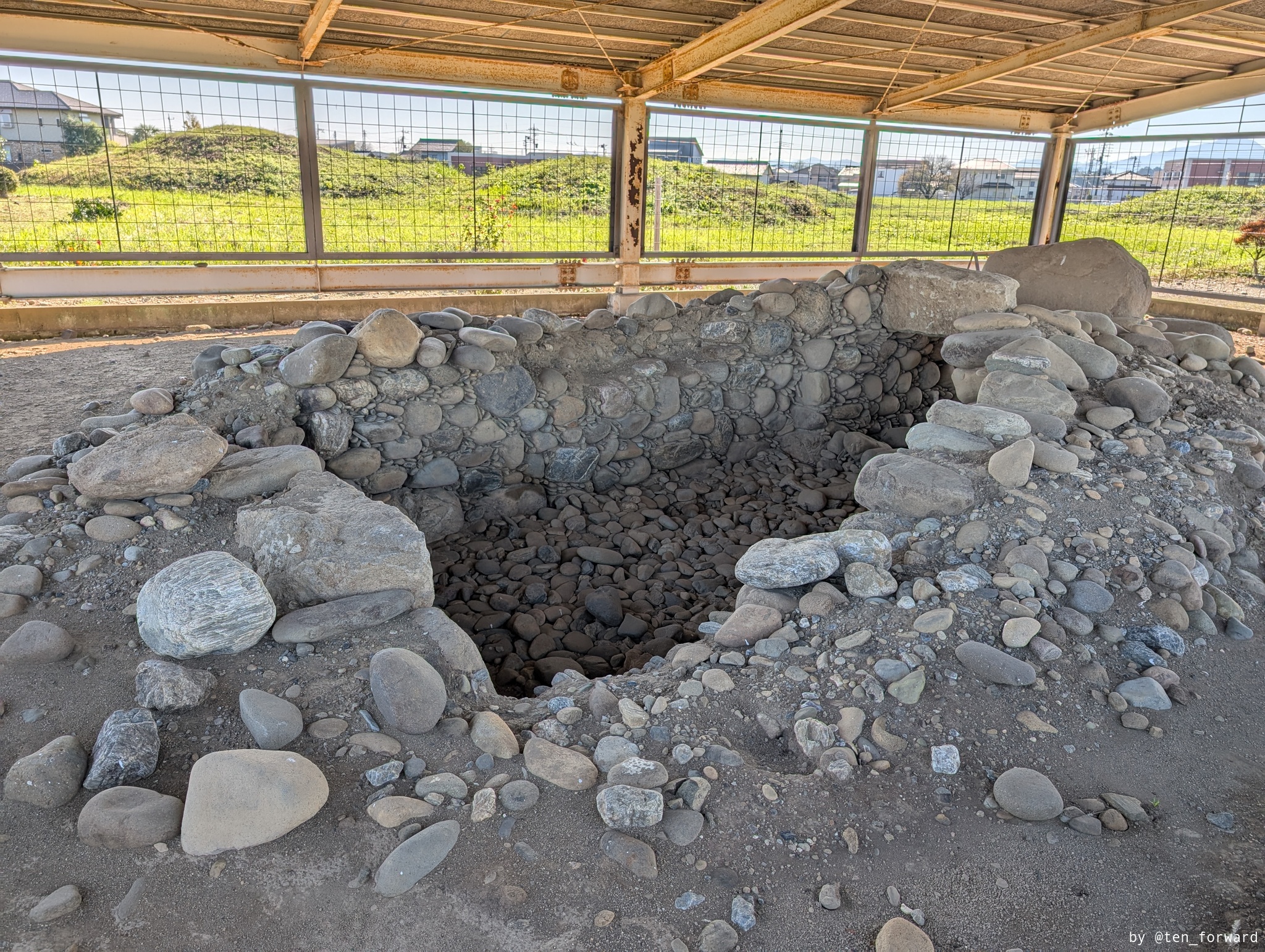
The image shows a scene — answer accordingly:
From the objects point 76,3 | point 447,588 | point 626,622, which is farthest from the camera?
point 76,3

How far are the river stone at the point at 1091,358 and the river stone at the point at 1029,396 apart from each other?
33 cm

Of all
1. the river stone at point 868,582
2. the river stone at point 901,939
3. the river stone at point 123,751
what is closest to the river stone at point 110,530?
the river stone at point 123,751

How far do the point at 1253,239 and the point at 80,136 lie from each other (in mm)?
14056

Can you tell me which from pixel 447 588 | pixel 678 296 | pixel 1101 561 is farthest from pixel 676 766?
pixel 678 296

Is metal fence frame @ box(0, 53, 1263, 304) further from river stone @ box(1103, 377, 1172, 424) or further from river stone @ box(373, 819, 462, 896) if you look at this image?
river stone @ box(373, 819, 462, 896)

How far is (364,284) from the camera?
8.40m

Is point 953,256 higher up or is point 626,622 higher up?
point 953,256

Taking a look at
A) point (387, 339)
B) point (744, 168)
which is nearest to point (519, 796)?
point (387, 339)

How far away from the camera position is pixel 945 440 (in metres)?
3.64

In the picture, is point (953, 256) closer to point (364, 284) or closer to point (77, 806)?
point (364, 284)

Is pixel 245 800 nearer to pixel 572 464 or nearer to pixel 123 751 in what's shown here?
pixel 123 751

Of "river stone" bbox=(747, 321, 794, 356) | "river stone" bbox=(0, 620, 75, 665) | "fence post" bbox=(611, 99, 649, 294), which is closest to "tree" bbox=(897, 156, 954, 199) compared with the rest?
"fence post" bbox=(611, 99, 649, 294)

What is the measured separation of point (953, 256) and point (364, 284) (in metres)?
7.39

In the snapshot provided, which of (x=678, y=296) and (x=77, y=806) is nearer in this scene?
(x=77, y=806)
